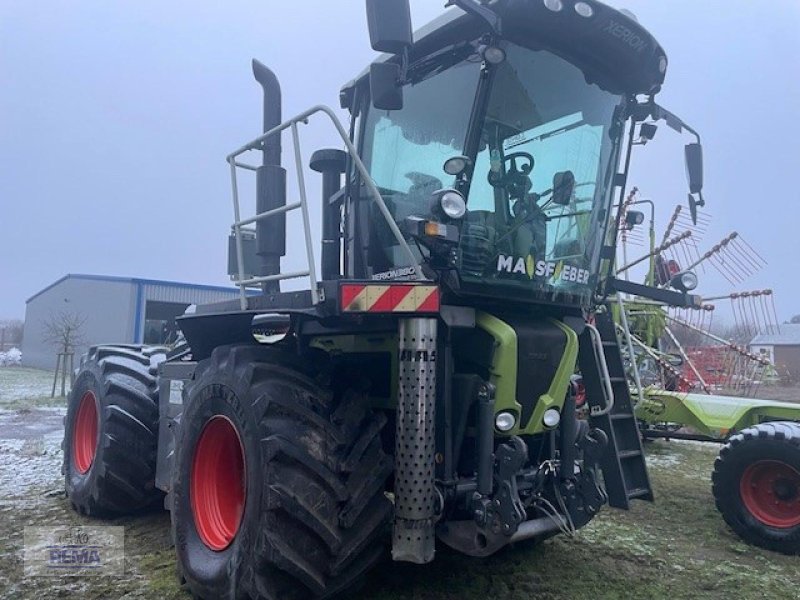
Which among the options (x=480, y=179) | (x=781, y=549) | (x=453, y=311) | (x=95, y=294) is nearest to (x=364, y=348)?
(x=453, y=311)

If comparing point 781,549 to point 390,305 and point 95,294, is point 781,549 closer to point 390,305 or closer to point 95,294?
point 390,305

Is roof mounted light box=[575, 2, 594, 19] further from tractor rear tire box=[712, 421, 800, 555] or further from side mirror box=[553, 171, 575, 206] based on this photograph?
tractor rear tire box=[712, 421, 800, 555]

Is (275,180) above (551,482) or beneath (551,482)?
→ above

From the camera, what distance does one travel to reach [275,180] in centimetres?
486

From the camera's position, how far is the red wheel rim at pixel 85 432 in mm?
6078

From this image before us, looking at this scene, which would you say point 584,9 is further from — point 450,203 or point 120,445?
point 120,445

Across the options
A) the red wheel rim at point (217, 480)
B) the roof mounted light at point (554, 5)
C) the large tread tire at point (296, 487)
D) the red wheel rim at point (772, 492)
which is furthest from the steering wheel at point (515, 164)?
the red wheel rim at point (772, 492)

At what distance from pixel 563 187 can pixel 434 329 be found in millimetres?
1381

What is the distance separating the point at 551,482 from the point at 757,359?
992cm

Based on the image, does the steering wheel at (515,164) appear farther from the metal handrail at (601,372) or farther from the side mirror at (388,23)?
the metal handrail at (601,372)

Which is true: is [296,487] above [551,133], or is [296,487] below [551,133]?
below

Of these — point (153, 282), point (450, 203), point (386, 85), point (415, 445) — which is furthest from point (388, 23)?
point (153, 282)

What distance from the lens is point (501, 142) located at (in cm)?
375

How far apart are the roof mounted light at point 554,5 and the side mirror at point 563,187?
898 mm
